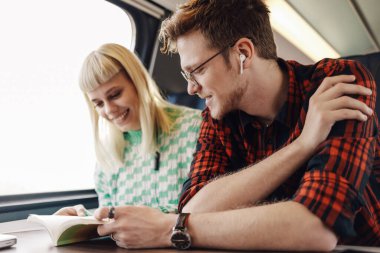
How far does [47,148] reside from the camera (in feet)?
6.73

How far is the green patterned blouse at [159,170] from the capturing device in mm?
1779

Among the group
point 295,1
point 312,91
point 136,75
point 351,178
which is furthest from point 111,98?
point 295,1

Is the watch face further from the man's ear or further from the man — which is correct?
the man's ear

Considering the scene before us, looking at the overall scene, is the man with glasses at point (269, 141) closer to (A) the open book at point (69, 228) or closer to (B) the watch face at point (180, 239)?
(B) the watch face at point (180, 239)

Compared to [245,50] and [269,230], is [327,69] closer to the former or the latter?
[245,50]

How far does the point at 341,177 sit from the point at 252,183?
0.26 meters

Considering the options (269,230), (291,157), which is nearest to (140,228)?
(269,230)

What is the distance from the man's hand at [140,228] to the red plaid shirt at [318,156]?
0.80 feet

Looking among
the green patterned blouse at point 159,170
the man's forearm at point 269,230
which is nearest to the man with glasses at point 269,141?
the man's forearm at point 269,230

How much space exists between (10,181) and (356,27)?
141 inches

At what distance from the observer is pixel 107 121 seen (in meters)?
1.98

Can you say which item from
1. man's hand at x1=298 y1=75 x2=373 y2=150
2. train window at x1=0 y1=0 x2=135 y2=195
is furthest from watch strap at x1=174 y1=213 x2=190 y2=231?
train window at x1=0 y1=0 x2=135 y2=195

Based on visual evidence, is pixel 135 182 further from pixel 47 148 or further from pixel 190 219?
pixel 190 219

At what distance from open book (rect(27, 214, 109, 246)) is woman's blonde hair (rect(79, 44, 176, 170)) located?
728 millimetres
